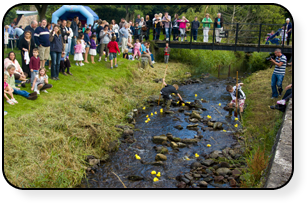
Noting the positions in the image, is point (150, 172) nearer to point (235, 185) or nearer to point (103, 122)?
point (235, 185)

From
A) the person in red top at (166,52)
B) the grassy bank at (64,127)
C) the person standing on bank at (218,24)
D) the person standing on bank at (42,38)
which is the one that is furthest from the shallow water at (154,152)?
the person in red top at (166,52)

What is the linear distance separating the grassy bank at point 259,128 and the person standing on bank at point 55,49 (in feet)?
27.1

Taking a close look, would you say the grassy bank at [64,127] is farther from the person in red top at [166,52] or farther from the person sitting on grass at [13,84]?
the person in red top at [166,52]

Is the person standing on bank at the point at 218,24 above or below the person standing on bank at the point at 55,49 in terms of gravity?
above

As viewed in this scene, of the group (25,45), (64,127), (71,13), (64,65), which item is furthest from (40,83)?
(71,13)

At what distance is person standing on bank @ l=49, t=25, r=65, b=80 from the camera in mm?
12031

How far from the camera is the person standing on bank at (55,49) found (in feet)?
39.5

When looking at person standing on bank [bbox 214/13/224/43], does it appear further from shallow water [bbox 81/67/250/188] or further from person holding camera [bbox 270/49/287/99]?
person holding camera [bbox 270/49/287/99]

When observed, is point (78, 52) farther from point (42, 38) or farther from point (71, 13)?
point (71, 13)

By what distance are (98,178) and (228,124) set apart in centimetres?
602

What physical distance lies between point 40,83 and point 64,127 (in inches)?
122

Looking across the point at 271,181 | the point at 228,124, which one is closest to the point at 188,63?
the point at 228,124

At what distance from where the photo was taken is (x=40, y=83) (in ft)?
36.4

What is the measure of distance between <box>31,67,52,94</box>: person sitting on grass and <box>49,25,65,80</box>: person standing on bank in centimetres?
128
